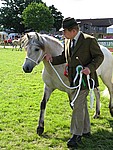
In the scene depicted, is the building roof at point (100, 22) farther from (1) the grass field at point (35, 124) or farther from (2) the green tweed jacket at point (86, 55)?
(2) the green tweed jacket at point (86, 55)

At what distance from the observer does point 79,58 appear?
4.51 meters

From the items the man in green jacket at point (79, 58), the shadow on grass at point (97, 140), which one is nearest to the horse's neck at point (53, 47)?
the man in green jacket at point (79, 58)

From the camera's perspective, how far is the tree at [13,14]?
9381 centimetres

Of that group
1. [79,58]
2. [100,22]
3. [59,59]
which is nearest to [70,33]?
[79,58]

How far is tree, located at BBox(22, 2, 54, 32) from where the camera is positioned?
80500mm

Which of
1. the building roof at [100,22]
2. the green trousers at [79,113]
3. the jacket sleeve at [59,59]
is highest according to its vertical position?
the building roof at [100,22]

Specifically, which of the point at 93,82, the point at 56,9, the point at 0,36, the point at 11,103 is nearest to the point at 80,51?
the point at 93,82

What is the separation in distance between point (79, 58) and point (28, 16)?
78705 millimetres

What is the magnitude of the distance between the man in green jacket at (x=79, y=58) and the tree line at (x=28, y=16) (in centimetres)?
7654

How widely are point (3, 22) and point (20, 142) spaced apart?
92169mm

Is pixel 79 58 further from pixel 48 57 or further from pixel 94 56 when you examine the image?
pixel 48 57

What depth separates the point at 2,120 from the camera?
20.1 ft

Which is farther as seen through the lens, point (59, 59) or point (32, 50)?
point (59, 59)

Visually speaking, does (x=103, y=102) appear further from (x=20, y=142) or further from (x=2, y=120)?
(x=20, y=142)
